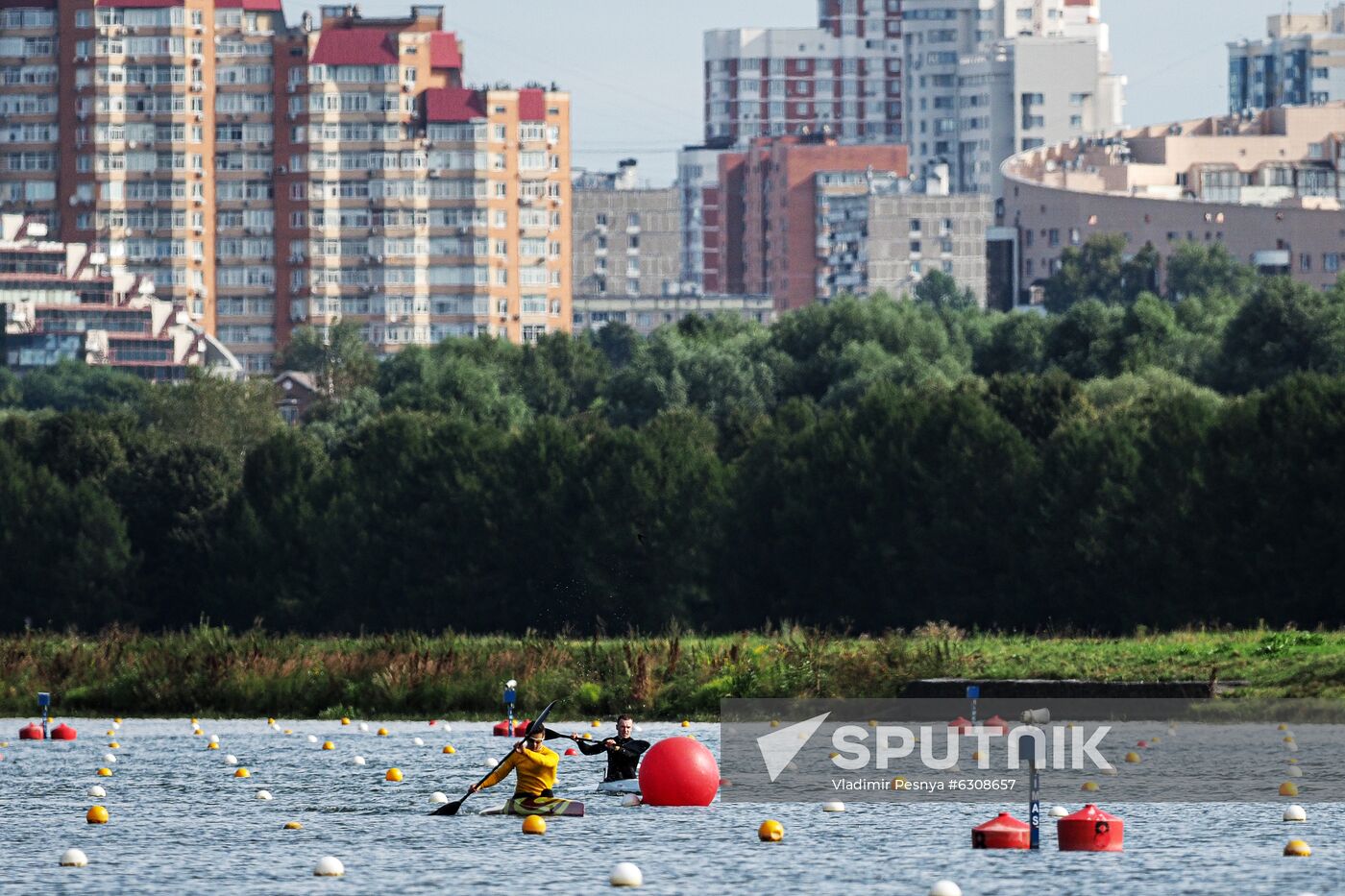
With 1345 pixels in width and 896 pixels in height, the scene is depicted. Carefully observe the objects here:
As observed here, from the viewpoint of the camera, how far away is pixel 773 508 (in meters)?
93.9

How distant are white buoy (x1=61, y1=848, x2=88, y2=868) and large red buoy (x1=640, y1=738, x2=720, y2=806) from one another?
741cm

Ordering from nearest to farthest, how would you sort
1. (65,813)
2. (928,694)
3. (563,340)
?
(65,813)
(928,694)
(563,340)

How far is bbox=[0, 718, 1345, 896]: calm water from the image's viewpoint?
26.0m

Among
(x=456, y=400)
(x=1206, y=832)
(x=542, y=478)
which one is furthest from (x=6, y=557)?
(x=1206, y=832)

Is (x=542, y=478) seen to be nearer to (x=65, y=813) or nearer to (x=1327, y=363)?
(x=1327, y=363)

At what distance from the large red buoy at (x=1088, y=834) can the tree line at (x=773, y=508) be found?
49.7m

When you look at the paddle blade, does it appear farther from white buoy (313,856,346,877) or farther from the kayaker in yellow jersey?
white buoy (313,856,346,877)

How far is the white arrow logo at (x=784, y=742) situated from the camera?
3816 cm

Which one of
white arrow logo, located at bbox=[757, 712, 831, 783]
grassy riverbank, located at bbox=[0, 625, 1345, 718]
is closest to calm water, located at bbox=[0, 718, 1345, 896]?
white arrow logo, located at bbox=[757, 712, 831, 783]

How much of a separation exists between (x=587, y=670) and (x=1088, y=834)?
72.0 feet

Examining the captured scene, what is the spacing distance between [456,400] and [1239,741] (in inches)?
4048

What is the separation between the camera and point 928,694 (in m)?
45.9

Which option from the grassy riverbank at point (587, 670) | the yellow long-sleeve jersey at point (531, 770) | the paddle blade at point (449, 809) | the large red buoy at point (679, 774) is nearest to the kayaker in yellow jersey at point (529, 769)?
the yellow long-sleeve jersey at point (531, 770)

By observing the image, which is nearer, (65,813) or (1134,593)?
(65,813)
